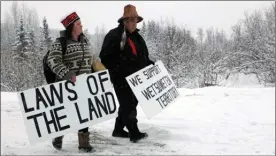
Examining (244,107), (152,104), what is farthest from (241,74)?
(152,104)

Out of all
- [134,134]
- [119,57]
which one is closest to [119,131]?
[134,134]

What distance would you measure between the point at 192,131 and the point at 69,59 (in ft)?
7.91

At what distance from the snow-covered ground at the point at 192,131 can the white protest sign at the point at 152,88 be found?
0.45 meters

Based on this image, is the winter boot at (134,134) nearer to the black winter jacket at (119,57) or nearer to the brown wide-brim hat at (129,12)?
the black winter jacket at (119,57)

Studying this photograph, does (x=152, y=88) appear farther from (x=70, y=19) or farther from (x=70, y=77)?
(x=70, y=19)

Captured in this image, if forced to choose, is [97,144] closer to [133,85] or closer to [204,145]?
[133,85]

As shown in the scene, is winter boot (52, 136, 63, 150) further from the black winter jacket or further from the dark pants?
the black winter jacket

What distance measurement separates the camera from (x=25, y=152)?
4398 mm

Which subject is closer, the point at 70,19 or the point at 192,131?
the point at 70,19

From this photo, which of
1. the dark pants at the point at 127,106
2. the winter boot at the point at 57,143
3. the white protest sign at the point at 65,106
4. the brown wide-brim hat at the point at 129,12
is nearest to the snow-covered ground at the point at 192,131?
the winter boot at the point at 57,143

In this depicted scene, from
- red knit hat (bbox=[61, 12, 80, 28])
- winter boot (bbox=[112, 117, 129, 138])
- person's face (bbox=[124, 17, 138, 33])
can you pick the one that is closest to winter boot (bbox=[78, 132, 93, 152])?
winter boot (bbox=[112, 117, 129, 138])

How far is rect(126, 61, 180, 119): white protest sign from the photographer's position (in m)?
5.24

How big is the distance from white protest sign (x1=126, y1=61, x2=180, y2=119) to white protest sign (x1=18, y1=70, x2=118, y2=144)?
2.06 feet

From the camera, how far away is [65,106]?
4.35 m
